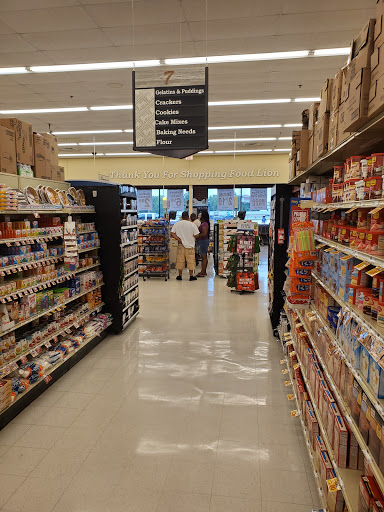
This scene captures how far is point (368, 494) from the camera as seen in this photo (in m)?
1.71

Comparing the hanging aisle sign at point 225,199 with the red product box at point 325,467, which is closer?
the red product box at point 325,467

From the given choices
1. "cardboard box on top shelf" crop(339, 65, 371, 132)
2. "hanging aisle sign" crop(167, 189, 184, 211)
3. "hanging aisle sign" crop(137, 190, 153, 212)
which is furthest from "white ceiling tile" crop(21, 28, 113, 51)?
"hanging aisle sign" crop(137, 190, 153, 212)

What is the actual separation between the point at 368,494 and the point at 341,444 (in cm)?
39

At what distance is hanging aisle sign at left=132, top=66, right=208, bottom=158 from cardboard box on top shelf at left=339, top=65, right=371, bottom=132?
2599mm

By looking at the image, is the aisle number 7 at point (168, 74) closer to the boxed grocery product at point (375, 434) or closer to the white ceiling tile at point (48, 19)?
the white ceiling tile at point (48, 19)

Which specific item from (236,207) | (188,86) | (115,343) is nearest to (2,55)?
(188,86)

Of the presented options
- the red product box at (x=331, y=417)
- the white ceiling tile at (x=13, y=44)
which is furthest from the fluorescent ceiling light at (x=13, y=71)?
the red product box at (x=331, y=417)

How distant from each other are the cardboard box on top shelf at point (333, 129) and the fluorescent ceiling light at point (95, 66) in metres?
4.05

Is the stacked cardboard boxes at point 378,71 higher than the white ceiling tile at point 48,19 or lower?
lower

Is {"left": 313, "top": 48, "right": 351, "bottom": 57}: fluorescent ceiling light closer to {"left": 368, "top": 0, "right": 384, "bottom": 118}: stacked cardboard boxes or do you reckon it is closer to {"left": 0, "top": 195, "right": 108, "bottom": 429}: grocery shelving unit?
{"left": 0, "top": 195, "right": 108, "bottom": 429}: grocery shelving unit

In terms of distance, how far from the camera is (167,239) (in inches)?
435

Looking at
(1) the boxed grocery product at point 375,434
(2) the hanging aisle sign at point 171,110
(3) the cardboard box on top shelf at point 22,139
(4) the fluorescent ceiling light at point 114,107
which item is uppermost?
(4) the fluorescent ceiling light at point 114,107

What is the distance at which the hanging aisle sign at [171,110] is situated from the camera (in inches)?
183

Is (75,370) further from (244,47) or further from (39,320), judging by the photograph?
(244,47)
